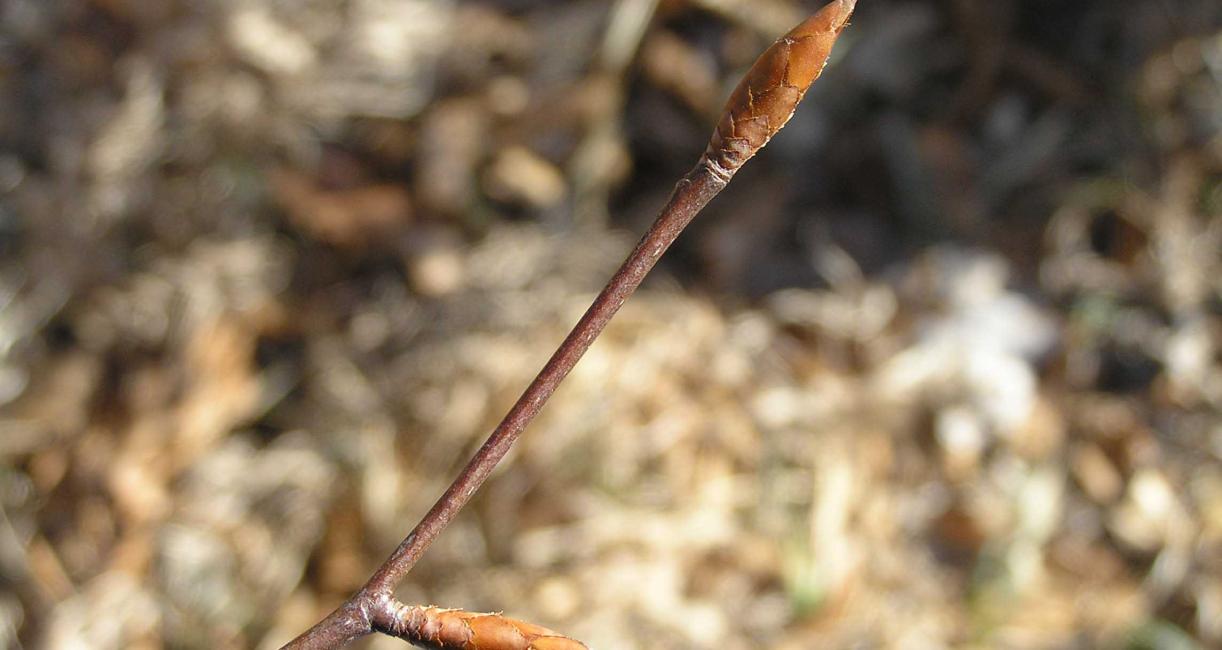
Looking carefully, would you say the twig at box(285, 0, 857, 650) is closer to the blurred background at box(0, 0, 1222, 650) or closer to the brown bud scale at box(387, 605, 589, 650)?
the brown bud scale at box(387, 605, 589, 650)

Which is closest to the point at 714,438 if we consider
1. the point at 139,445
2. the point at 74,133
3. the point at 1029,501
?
the point at 1029,501

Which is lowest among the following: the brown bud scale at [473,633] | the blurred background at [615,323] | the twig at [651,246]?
the brown bud scale at [473,633]

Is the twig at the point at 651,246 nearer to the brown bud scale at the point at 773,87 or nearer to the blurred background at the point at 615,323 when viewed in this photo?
the brown bud scale at the point at 773,87

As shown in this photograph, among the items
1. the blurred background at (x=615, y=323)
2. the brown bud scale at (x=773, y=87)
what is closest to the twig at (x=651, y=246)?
the brown bud scale at (x=773, y=87)

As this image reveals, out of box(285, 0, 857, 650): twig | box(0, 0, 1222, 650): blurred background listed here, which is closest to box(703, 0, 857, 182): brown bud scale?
box(285, 0, 857, 650): twig

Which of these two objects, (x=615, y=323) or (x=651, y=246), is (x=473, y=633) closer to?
(x=651, y=246)

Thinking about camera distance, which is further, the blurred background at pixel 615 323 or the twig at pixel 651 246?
the blurred background at pixel 615 323
